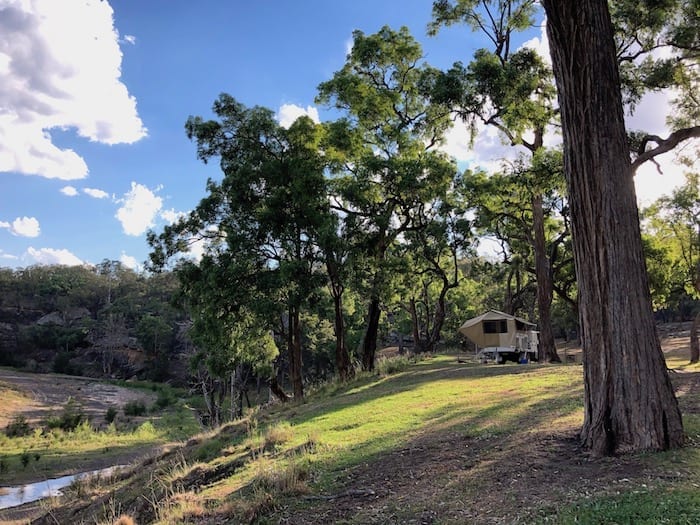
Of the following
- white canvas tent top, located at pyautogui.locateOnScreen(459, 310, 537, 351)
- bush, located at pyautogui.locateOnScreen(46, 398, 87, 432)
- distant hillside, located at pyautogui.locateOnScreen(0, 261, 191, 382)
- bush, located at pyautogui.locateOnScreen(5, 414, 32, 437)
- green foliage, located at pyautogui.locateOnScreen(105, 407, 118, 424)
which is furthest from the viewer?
distant hillside, located at pyautogui.locateOnScreen(0, 261, 191, 382)

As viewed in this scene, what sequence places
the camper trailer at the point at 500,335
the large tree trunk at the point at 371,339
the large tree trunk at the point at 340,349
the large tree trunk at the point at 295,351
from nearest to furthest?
1. the large tree trunk at the point at 340,349
2. the large tree trunk at the point at 295,351
3. the large tree trunk at the point at 371,339
4. the camper trailer at the point at 500,335

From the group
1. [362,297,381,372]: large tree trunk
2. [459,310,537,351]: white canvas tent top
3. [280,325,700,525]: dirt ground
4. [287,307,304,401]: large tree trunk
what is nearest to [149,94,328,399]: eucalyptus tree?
[287,307,304,401]: large tree trunk

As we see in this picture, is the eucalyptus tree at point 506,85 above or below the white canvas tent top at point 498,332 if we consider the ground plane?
above

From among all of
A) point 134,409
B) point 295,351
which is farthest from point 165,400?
point 295,351

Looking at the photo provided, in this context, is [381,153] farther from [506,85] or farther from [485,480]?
[485,480]

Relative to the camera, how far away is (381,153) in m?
18.7

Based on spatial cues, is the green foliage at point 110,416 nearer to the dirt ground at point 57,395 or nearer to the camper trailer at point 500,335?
the dirt ground at point 57,395

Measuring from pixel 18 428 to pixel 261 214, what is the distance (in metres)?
24.2

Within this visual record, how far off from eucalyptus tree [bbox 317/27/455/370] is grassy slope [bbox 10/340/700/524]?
25.3 ft

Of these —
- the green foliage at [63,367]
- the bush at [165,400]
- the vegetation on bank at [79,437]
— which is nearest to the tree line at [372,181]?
the vegetation on bank at [79,437]

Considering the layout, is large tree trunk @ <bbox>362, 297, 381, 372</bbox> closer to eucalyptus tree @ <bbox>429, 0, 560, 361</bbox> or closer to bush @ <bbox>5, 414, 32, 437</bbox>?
eucalyptus tree @ <bbox>429, 0, 560, 361</bbox>

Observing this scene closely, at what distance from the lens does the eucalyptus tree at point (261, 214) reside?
1645cm

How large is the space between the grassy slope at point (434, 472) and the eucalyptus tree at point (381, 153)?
304 inches

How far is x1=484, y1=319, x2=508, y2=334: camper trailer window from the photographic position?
90.6 feet
